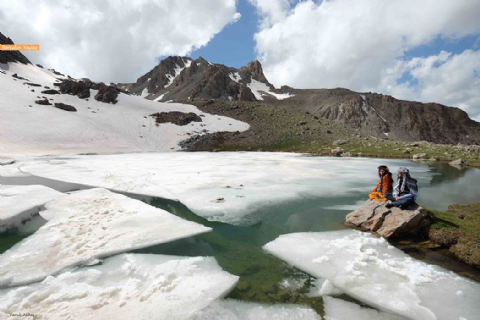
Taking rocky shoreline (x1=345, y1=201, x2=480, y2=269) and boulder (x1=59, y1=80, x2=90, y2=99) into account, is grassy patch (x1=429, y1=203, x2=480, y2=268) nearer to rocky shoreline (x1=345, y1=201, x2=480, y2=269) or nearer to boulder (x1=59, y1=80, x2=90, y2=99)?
rocky shoreline (x1=345, y1=201, x2=480, y2=269)

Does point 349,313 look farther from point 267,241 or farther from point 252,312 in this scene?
point 267,241

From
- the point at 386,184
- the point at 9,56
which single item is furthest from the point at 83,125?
the point at 9,56

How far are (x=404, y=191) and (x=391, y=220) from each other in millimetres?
1380

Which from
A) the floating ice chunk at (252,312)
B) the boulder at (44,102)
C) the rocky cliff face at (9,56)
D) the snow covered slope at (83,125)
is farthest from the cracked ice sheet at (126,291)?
the rocky cliff face at (9,56)

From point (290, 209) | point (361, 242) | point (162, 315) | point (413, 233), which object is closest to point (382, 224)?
point (413, 233)

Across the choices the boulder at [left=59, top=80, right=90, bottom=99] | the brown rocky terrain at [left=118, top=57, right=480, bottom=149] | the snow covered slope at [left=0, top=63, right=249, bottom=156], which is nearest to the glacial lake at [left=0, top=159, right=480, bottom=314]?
the snow covered slope at [left=0, top=63, right=249, bottom=156]

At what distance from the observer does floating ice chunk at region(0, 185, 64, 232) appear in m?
9.38

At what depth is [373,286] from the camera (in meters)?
5.55

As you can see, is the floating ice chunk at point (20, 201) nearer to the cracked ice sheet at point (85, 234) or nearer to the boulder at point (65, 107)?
the cracked ice sheet at point (85, 234)

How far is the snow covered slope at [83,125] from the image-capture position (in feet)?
140

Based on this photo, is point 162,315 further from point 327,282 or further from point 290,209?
point 290,209

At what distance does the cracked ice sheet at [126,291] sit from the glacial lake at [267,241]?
544 millimetres

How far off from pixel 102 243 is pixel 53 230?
7.89 ft

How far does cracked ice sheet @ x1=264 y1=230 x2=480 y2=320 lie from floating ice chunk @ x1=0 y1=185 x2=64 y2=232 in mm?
10087
